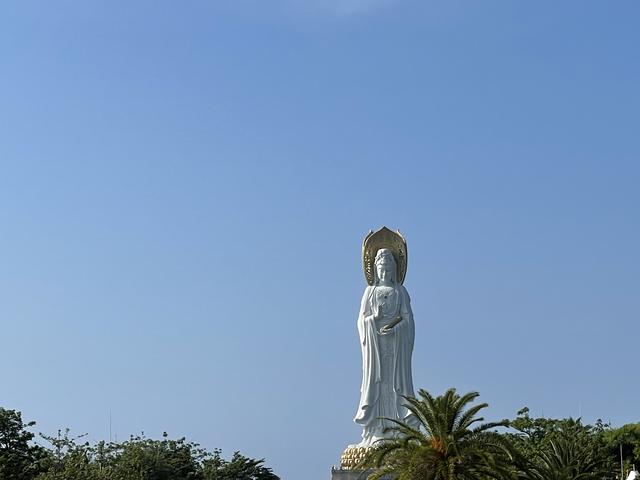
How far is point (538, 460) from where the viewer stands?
47281mm

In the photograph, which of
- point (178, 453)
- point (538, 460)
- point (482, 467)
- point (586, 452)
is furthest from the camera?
point (178, 453)

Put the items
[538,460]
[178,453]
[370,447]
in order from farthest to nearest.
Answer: [178,453]
[538,460]
[370,447]

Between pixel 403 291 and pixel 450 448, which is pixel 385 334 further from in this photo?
pixel 450 448

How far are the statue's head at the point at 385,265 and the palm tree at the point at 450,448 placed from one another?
38.9ft

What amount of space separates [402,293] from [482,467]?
13041mm

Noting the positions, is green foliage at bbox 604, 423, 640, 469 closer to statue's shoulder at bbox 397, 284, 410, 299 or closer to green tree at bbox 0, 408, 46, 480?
statue's shoulder at bbox 397, 284, 410, 299

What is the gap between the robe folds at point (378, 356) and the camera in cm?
4525

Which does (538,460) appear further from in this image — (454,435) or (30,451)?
(30,451)

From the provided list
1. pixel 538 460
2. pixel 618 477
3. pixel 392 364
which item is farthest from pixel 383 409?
pixel 618 477

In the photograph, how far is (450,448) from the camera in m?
33.4

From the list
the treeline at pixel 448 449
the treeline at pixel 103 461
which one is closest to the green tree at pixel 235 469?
the treeline at pixel 103 461

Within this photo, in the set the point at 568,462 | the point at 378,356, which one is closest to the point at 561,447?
the point at 568,462

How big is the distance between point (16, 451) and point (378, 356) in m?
14.2

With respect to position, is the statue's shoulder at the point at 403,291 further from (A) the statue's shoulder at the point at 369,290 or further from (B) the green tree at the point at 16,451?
(B) the green tree at the point at 16,451
